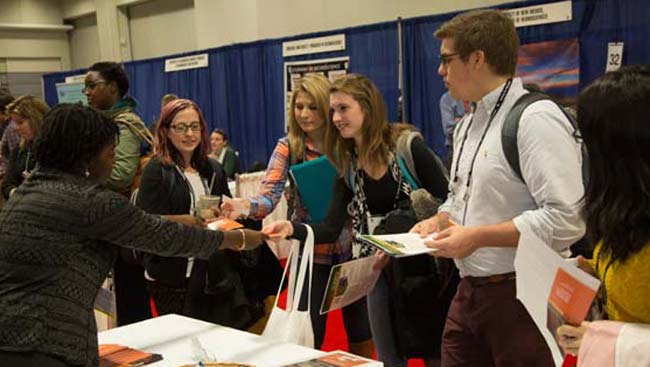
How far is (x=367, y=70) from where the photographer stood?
7.31 metres

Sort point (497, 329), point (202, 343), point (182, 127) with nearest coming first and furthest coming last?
point (497, 329) < point (202, 343) < point (182, 127)

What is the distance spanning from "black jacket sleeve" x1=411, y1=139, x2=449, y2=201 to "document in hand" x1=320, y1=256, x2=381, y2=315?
34cm

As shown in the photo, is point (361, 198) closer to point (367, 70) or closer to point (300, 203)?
point (300, 203)

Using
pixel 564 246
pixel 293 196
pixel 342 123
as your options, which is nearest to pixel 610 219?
pixel 564 246

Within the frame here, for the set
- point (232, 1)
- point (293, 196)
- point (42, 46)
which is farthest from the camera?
point (42, 46)

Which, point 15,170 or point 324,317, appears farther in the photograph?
point 15,170

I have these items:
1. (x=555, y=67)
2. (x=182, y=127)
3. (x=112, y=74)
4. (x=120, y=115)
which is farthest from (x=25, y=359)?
(x=555, y=67)

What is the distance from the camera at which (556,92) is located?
5.85 m

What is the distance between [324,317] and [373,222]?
61 cm

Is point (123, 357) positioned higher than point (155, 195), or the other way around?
point (155, 195)

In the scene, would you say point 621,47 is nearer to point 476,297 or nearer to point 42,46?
point 476,297

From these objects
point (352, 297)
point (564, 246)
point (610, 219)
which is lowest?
point (352, 297)

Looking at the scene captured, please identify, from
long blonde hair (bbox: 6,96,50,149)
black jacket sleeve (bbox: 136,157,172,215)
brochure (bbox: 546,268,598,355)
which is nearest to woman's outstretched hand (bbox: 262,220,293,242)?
black jacket sleeve (bbox: 136,157,172,215)

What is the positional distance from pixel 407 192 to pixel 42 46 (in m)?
14.2
